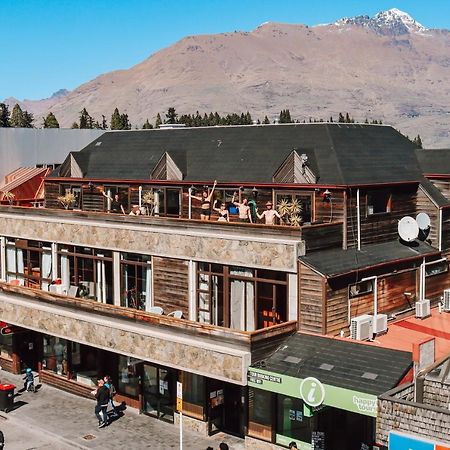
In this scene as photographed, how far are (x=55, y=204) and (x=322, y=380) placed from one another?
21784 mm

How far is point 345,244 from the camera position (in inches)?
996

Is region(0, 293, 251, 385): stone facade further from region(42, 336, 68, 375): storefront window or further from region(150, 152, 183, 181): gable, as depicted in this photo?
region(150, 152, 183, 181): gable

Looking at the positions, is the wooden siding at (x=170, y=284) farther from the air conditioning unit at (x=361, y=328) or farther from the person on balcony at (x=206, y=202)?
the air conditioning unit at (x=361, y=328)

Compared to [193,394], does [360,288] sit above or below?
above

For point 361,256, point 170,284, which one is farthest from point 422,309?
point 170,284

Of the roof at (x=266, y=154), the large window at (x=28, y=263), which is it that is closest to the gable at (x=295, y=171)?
the roof at (x=266, y=154)

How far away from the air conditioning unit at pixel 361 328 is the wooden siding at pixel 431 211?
7000 mm

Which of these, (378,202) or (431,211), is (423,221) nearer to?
(431,211)

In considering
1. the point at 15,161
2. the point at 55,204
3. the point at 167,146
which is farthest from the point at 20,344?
the point at 15,161

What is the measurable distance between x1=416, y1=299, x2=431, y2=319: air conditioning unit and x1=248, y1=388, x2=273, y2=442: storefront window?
7.23m

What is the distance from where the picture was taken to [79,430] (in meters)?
25.5

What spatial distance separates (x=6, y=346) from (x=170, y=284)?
38.2 feet

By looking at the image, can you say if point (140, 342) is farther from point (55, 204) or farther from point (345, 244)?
point (55, 204)

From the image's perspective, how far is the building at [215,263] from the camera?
2311 cm
